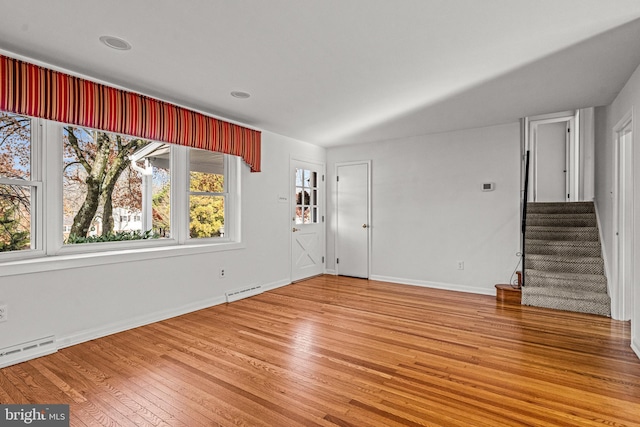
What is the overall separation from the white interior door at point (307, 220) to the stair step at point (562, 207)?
365 cm

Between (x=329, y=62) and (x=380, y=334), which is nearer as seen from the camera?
(x=329, y=62)

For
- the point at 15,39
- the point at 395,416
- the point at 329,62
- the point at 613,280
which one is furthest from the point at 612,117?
the point at 15,39

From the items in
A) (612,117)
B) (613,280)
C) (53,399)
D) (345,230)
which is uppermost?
(612,117)

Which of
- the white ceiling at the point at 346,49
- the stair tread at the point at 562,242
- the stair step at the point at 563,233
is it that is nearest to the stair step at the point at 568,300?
the stair tread at the point at 562,242

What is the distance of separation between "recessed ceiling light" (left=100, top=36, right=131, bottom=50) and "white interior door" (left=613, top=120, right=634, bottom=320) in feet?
15.2

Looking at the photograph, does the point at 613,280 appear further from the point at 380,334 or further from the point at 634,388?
the point at 380,334

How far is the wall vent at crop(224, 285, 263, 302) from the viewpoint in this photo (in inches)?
181

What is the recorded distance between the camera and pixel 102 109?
316 cm

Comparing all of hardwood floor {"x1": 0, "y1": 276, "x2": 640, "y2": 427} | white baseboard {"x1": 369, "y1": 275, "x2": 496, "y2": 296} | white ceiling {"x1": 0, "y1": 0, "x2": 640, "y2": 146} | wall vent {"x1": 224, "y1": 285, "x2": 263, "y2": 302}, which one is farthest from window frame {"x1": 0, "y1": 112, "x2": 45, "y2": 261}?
white baseboard {"x1": 369, "y1": 275, "x2": 496, "y2": 296}

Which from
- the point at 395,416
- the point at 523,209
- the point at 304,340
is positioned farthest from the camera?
the point at 523,209

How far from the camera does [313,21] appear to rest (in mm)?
2270

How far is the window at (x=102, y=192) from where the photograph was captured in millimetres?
2934

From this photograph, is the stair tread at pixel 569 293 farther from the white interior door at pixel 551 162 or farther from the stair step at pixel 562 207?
the white interior door at pixel 551 162

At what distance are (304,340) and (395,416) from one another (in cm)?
132
